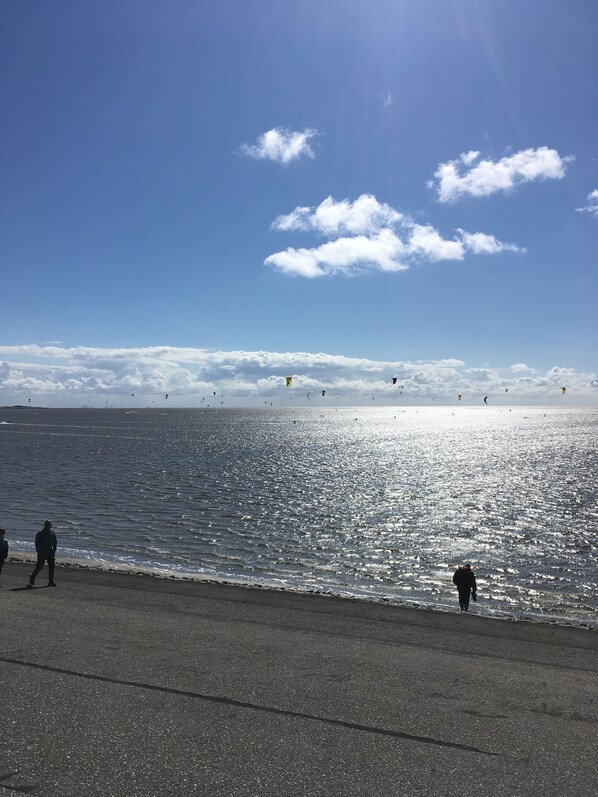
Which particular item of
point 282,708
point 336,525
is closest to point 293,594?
point 282,708

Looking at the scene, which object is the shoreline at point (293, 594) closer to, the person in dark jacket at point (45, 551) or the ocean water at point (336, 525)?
the ocean water at point (336, 525)

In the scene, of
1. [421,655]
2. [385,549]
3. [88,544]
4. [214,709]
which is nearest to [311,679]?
[214,709]

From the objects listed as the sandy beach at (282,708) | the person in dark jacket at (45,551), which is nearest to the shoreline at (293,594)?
the person in dark jacket at (45,551)

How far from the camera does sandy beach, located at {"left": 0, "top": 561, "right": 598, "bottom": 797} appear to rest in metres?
7.55

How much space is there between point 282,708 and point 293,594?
472 inches

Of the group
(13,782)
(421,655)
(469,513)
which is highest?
(13,782)

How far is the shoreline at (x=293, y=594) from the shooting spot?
18.7 metres

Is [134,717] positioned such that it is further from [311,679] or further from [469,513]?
[469,513]

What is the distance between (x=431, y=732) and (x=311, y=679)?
2800mm

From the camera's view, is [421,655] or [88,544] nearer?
[421,655]

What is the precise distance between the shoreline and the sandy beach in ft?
7.80

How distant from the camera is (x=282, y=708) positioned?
953 centimetres

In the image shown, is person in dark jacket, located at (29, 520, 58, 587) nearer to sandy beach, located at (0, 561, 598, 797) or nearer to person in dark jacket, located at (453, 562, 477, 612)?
sandy beach, located at (0, 561, 598, 797)

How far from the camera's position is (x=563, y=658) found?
14.1 meters
